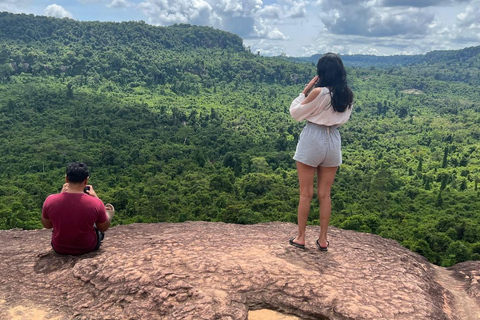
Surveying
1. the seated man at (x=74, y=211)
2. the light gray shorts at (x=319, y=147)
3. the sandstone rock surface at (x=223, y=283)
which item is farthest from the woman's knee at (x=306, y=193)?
the seated man at (x=74, y=211)

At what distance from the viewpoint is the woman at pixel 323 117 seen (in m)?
4.92

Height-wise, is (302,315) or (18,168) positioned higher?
(302,315)

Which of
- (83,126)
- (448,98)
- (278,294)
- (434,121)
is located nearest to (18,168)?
(83,126)

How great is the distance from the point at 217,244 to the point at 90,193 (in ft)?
6.71

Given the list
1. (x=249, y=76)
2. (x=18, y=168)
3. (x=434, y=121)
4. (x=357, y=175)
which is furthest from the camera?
(x=249, y=76)

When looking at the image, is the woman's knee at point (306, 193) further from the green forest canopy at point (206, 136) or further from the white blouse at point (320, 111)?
the green forest canopy at point (206, 136)

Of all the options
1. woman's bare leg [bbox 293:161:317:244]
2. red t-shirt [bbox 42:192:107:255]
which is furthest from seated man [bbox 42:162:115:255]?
woman's bare leg [bbox 293:161:317:244]

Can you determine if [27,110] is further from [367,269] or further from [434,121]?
[434,121]

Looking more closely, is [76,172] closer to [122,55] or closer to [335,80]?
[335,80]

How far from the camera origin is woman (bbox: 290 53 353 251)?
492cm

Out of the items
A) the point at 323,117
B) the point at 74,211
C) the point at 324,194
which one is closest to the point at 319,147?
the point at 323,117

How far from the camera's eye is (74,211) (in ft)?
15.7

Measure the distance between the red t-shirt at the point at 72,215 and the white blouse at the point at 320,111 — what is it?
9.66 feet

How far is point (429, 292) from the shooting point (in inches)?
189
